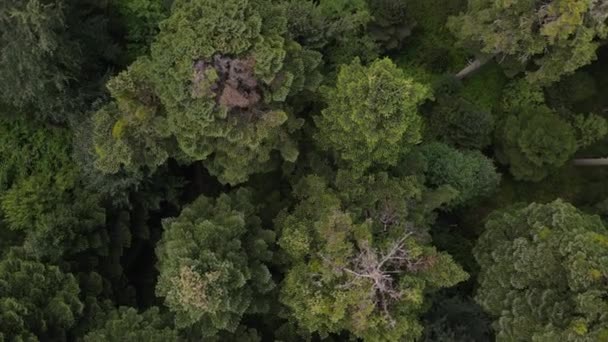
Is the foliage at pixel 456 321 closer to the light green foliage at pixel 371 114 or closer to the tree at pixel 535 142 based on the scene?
the tree at pixel 535 142

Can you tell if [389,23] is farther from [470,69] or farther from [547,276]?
[547,276]

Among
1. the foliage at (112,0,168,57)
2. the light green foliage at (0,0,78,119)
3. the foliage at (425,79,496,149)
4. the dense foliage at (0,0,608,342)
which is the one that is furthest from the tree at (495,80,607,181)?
the light green foliage at (0,0,78,119)

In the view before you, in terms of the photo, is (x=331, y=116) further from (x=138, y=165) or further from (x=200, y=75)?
(x=138, y=165)

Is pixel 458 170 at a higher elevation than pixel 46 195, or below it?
higher

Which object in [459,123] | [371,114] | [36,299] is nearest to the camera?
[371,114]

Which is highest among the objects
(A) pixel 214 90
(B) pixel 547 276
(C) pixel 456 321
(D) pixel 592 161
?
→ (A) pixel 214 90

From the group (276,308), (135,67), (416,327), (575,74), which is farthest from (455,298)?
(135,67)

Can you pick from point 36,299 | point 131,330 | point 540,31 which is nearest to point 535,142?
point 540,31
